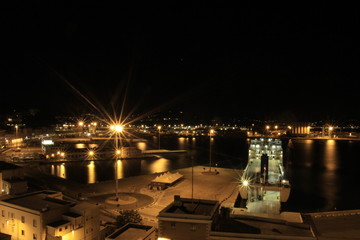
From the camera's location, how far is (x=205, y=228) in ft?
11.0

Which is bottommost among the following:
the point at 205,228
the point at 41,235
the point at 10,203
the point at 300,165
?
the point at 300,165

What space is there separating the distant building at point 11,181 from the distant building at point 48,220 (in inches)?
95.5

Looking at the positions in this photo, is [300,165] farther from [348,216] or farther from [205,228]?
[205,228]

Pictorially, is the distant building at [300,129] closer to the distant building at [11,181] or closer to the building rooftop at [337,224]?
the building rooftop at [337,224]

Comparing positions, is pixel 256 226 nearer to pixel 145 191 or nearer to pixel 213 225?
pixel 213 225

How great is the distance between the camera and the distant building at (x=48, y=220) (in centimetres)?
505

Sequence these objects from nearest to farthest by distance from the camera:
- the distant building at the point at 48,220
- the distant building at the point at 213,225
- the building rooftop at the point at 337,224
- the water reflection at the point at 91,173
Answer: the distant building at the point at 213,225 → the distant building at the point at 48,220 → the building rooftop at the point at 337,224 → the water reflection at the point at 91,173

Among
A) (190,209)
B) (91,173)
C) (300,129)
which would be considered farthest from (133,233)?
(300,129)

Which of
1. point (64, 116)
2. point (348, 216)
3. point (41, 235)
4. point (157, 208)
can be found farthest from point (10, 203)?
point (64, 116)

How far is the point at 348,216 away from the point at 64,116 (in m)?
58.7

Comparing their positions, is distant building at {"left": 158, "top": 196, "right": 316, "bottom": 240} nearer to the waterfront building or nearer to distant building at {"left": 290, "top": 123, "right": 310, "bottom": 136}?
the waterfront building

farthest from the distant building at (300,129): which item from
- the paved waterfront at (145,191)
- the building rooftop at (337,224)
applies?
the building rooftop at (337,224)

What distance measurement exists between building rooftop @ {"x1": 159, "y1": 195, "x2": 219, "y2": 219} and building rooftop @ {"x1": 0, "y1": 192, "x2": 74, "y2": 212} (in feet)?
8.59

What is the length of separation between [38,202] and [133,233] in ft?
7.58
